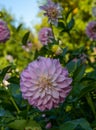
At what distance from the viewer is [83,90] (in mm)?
1691

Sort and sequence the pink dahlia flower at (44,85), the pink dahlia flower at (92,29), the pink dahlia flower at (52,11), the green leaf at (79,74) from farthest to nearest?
the pink dahlia flower at (92,29), the pink dahlia flower at (52,11), the green leaf at (79,74), the pink dahlia flower at (44,85)

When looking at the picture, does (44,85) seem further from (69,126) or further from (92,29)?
(92,29)

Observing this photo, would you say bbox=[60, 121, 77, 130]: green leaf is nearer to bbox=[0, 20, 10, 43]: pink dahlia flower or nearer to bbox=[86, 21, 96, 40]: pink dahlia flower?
bbox=[0, 20, 10, 43]: pink dahlia flower

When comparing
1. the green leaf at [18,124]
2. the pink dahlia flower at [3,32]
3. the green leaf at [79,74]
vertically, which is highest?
the pink dahlia flower at [3,32]

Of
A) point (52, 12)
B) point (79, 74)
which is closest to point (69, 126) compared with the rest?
point (79, 74)

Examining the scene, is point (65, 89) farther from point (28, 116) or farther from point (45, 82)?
point (28, 116)

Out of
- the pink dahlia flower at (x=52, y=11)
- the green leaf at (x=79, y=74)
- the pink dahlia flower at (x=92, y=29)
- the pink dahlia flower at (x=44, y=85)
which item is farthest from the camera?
the pink dahlia flower at (x=92, y=29)

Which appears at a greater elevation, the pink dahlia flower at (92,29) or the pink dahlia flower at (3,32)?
the pink dahlia flower at (3,32)

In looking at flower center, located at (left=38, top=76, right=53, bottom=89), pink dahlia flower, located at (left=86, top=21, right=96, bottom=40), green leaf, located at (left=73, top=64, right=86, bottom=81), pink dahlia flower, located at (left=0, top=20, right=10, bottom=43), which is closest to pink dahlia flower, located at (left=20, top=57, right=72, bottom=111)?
flower center, located at (left=38, top=76, right=53, bottom=89)

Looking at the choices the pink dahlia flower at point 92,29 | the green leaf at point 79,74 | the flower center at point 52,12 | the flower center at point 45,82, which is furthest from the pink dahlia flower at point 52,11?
the flower center at point 45,82

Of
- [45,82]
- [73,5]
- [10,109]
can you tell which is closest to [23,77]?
[45,82]

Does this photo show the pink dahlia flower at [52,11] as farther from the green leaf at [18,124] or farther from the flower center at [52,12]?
the green leaf at [18,124]

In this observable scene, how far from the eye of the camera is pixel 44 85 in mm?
1540

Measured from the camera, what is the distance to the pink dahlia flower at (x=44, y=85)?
5.03ft
